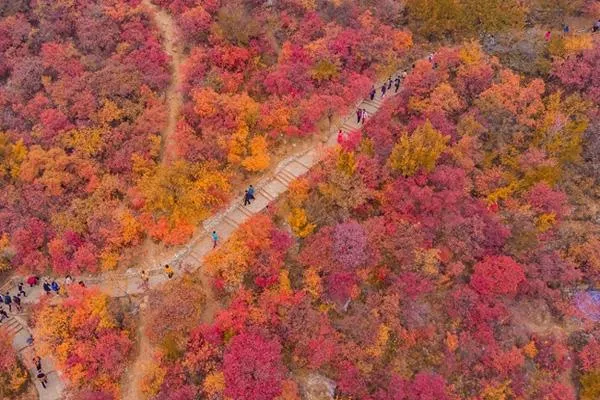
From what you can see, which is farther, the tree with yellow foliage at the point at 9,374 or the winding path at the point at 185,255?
the winding path at the point at 185,255

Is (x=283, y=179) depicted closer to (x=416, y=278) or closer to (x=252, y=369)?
(x=416, y=278)

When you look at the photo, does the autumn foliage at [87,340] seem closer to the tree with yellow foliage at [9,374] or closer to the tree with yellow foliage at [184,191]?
the tree with yellow foliage at [9,374]

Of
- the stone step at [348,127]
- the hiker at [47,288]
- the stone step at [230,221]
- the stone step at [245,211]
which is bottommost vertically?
the hiker at [47,288]

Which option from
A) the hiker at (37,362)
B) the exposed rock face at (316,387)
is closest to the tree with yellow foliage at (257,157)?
the exposed rock face at (316,387)

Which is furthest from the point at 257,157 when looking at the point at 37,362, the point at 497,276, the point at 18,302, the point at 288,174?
the point at 37,362

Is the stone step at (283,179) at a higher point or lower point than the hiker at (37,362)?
higher

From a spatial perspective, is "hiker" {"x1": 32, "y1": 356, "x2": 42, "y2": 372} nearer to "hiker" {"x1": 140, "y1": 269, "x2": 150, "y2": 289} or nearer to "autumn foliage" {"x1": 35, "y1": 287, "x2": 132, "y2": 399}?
"autumn foliage" {"x1": 35, "y1": 287, "x2": 132, "y2": 399}

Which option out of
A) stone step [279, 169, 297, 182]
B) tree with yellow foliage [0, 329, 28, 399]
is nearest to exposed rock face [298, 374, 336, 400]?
stone step [279, 169, 297, 182]
